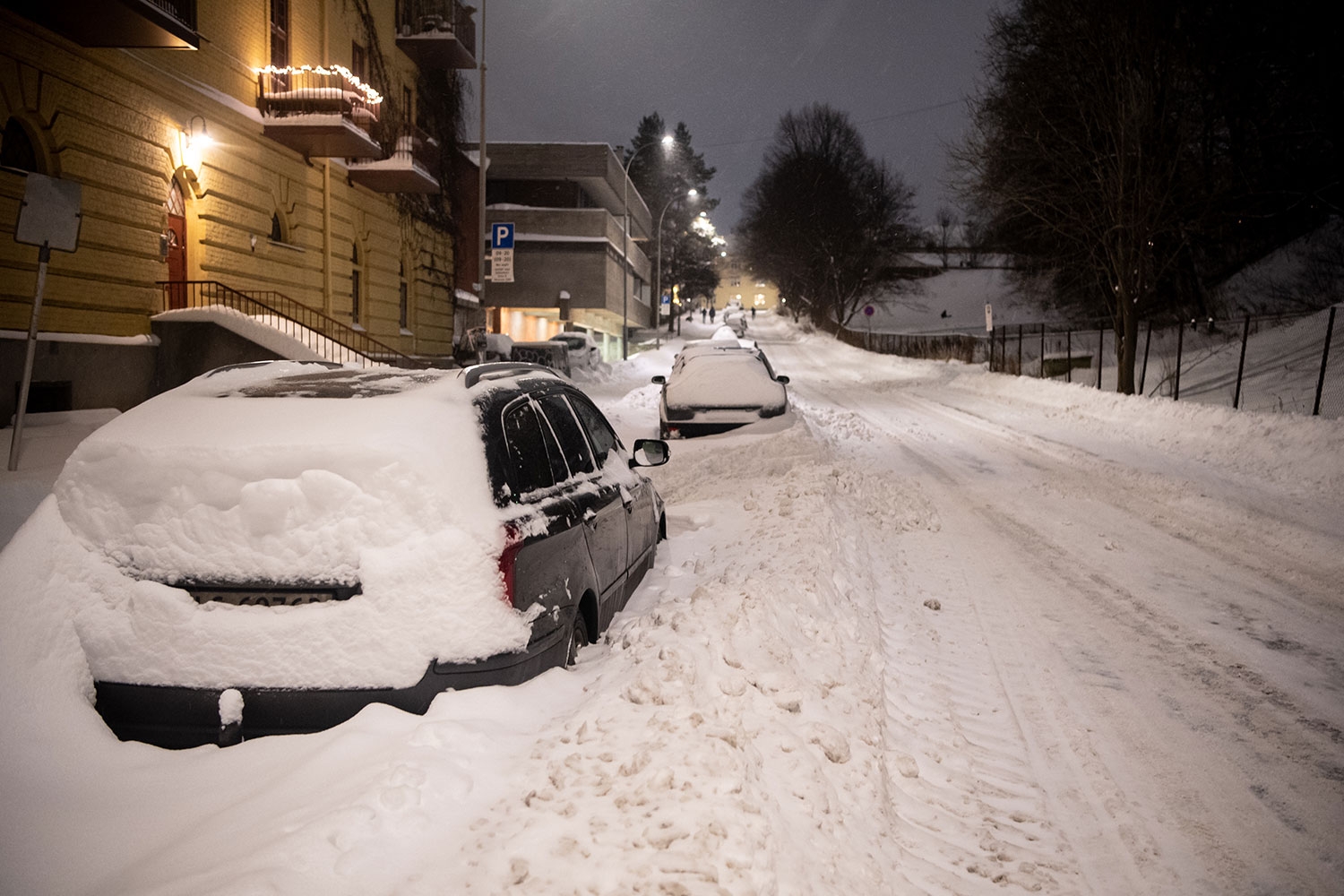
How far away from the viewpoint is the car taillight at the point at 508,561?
127 inches

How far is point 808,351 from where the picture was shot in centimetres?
5509

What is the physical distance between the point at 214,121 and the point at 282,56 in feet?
12.1

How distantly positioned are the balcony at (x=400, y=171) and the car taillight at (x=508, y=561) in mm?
19861

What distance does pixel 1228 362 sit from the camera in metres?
23.6

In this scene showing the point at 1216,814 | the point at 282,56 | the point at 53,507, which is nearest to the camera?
the point at 53,507

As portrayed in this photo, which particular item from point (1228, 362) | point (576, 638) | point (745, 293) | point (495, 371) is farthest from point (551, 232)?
point (745, 293)

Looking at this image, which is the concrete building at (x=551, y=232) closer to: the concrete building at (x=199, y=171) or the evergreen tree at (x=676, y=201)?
the concrete building at (x=199, y=171)

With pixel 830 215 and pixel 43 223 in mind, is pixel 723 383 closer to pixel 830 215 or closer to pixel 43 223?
pixel 43 223

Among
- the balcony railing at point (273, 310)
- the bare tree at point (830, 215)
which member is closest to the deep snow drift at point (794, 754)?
the balcony railing at point (273, 310)

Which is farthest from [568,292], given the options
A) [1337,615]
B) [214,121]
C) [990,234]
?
[1337,615]

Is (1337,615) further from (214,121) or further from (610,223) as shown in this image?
(610,223)

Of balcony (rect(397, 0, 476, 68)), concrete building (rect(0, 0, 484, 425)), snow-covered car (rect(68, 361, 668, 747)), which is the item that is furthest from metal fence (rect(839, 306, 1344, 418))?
balcony (rect(397, 0, 476, 68))

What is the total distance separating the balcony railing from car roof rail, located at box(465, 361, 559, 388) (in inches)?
483

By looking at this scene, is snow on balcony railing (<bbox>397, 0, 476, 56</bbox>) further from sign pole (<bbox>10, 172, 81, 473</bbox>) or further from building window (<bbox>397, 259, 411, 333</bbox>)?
sign pole (<bbox>10, 172, 81, 473</bbox>)
